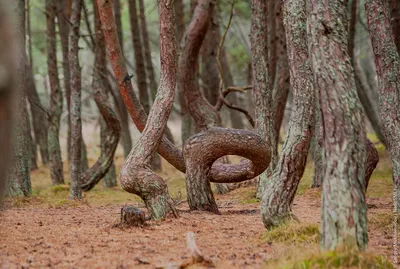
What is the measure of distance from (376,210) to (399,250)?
3.44 meters

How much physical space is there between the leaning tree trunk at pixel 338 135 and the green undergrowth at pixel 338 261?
11 centimetres

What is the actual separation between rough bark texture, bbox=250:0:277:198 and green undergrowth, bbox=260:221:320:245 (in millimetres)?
4754

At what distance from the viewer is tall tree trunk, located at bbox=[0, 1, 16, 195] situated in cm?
300

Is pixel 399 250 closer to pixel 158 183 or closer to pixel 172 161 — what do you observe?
pixel 158 183

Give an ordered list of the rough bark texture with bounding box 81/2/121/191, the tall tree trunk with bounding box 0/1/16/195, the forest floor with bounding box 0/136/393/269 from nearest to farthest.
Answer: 1. the tall tree trunk with bounding box 0/1/16/195
2. the forest floor with bounding box 0/136/393/269
3. the rough bark texture with bounding box 81/2/121/191

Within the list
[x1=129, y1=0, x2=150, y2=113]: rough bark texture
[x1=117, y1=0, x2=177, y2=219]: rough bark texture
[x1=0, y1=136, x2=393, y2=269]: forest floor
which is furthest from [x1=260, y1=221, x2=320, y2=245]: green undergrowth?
[x1=129, y1=0, x2=150, y2=113]: rough bark texture

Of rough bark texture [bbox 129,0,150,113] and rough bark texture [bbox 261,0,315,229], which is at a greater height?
rough bark texture [bbox 129,0,150,113]

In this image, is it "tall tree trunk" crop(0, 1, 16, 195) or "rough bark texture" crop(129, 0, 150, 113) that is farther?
"rough bark texture" crop(129, 0, 150, 113)

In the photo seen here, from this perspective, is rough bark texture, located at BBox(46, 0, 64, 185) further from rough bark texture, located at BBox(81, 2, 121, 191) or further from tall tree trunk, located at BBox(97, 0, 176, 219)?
tall tree trunk, located at BBox(97, 0, 176, 219)

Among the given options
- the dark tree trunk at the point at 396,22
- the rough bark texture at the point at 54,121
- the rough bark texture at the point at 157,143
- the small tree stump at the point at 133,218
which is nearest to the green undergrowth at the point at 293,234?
the small tree stump at the point at 133,218

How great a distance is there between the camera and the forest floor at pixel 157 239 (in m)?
6.37

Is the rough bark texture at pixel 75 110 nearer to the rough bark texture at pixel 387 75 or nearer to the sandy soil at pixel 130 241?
the sandy soil at pixel 130 241

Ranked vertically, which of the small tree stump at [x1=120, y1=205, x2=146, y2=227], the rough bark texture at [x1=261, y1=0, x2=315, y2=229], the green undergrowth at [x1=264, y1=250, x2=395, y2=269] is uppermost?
the rough bark texture at [x1=261, y1=0, x2=315, y2=229]

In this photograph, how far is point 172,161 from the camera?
1123cm
